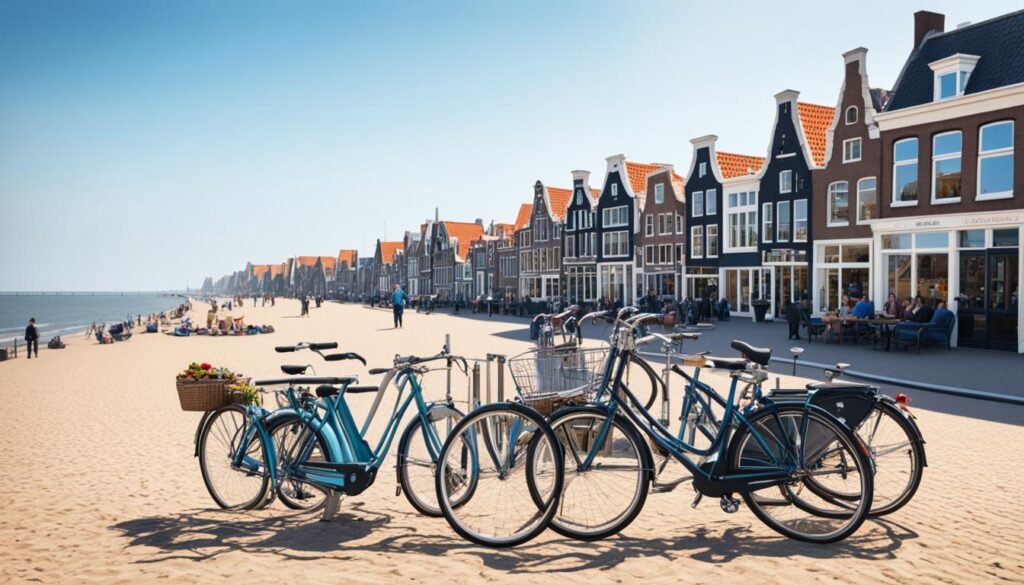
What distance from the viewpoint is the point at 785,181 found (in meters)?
33.9

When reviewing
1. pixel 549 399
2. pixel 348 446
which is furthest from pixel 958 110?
pixel 348 446

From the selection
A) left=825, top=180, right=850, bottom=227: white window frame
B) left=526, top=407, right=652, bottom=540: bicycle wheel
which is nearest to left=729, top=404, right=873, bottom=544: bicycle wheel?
left=526, top=407, right=652, bottom=540: bicycle wheel

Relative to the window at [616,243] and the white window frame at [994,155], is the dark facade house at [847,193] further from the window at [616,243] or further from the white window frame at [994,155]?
the window at [616,243]

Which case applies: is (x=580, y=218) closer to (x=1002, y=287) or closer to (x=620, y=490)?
(x=1002, y=287)

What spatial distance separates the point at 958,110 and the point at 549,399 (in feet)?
65.3

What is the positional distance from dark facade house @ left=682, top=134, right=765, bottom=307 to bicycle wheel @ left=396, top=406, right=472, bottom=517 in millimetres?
32183

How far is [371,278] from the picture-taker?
427 feet

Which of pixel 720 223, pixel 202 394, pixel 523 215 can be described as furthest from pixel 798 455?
pixel 523 215

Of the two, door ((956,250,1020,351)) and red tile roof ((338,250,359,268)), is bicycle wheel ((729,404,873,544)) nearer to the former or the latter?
door ((956,250,1020,351))

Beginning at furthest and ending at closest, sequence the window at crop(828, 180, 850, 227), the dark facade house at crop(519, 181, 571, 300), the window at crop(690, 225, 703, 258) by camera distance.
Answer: the dark facade house at crop(519, 181, 571, 300)
the window at crop(690, 225, 703, 258)
the window at crop(828, 180, 850, 227)

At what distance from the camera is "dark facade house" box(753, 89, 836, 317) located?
32.7m

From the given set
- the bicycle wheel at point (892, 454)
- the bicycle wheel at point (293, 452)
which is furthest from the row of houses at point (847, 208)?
the bicycle wheel at point (293, 452)

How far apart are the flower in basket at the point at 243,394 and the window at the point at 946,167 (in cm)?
2101

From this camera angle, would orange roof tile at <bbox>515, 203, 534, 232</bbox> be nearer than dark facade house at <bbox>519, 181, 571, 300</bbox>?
No
